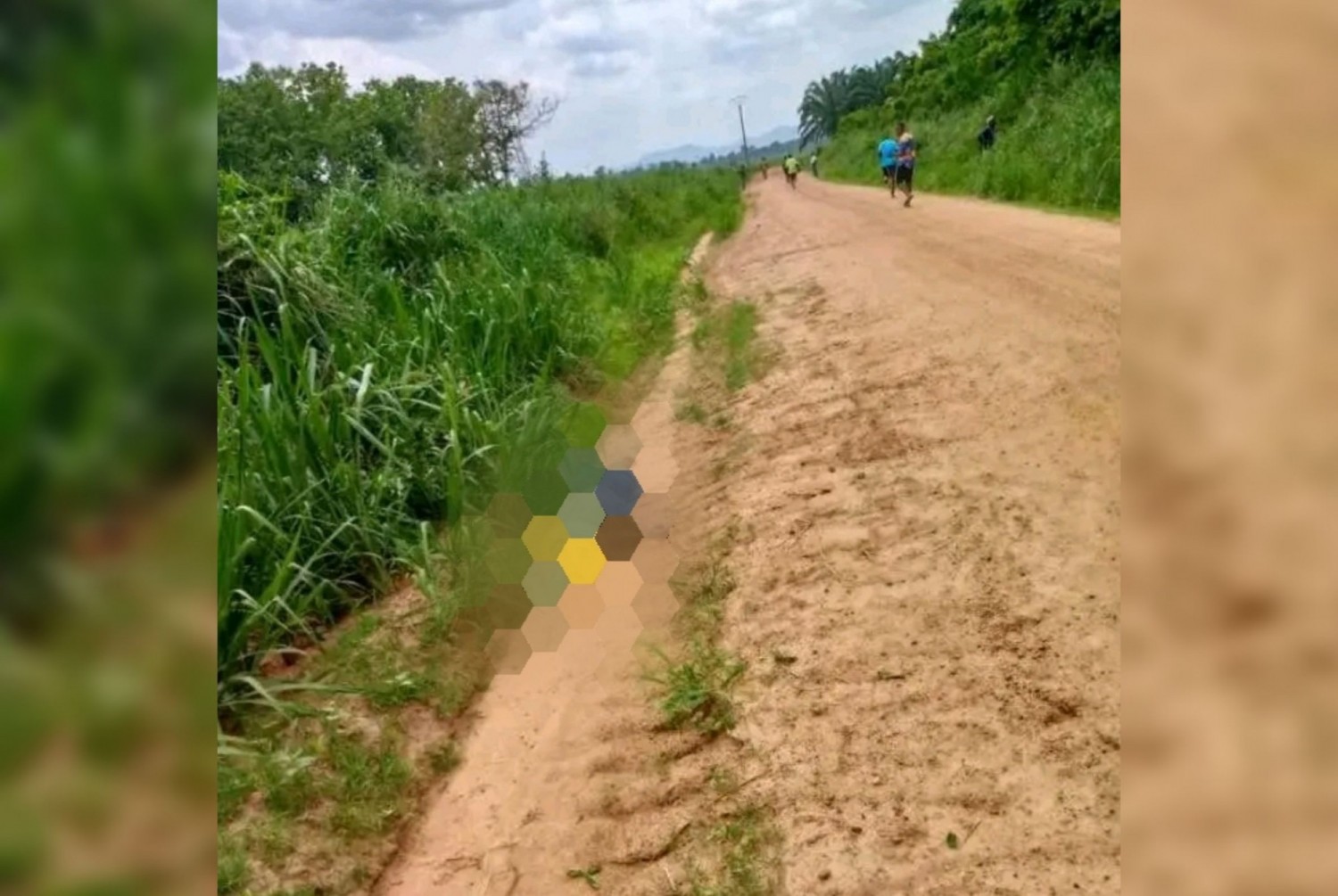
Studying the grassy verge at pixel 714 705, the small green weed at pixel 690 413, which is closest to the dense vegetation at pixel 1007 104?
the small green weed at pixel 690 413

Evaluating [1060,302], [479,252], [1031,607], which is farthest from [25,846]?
[479,252]

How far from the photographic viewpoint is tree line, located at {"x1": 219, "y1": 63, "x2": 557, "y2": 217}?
5.10 metres

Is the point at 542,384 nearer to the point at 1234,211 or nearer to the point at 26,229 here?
the point at 1234,211

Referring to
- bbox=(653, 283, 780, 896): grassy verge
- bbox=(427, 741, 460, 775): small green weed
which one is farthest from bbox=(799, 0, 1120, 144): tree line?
bbox=(427, 741, 460, 775): small green weed

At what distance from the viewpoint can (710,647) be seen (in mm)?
2494
